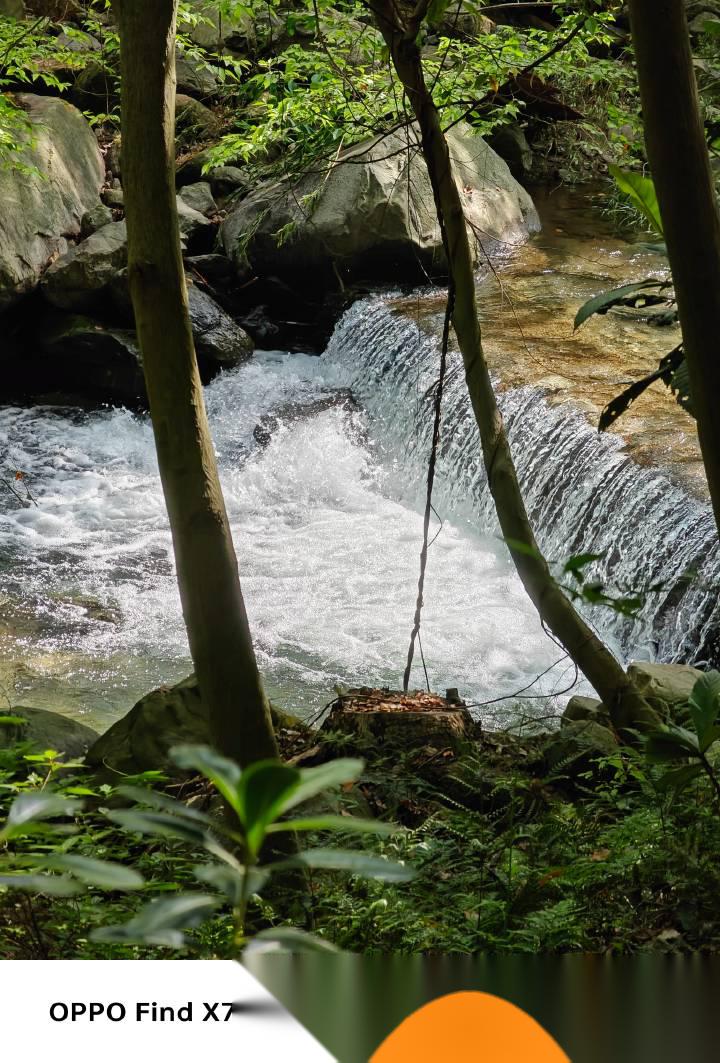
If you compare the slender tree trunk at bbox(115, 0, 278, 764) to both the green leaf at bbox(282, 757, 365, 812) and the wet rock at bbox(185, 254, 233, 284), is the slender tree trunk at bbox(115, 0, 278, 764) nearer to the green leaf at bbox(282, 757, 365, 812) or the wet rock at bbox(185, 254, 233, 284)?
the green leaf at bbox(282, 757, 365, 812)

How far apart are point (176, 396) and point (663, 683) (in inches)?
92.5

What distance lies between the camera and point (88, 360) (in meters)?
8.72

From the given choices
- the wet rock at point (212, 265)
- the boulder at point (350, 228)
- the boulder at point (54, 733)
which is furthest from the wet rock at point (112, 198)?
→ the boulder at point (54, 733)

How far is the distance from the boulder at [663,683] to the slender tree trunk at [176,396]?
160 centimetres

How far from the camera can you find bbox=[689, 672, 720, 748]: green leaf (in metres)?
1.73

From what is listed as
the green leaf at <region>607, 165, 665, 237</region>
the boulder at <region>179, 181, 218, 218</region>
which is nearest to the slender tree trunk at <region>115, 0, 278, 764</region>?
the green leaf at <region>607, 165, 665, 237</region>

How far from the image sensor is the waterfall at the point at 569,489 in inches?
196

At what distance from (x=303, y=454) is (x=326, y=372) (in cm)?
144

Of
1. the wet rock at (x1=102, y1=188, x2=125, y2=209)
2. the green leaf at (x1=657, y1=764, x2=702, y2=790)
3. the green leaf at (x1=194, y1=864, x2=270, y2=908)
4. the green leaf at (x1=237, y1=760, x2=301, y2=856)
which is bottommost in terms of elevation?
the green leaf at (x1=657, y1=764, x2=702, y2=790)

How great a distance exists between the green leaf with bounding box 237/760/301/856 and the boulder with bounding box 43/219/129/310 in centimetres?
833

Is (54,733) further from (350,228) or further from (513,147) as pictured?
(513,147)

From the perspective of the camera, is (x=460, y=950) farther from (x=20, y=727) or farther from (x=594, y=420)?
(x=594, y=420)

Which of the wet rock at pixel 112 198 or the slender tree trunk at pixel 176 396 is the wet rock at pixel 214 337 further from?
the slender tree trunk at pixel 176 396

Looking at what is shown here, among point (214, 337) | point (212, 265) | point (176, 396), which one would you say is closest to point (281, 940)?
point (176, 396)
